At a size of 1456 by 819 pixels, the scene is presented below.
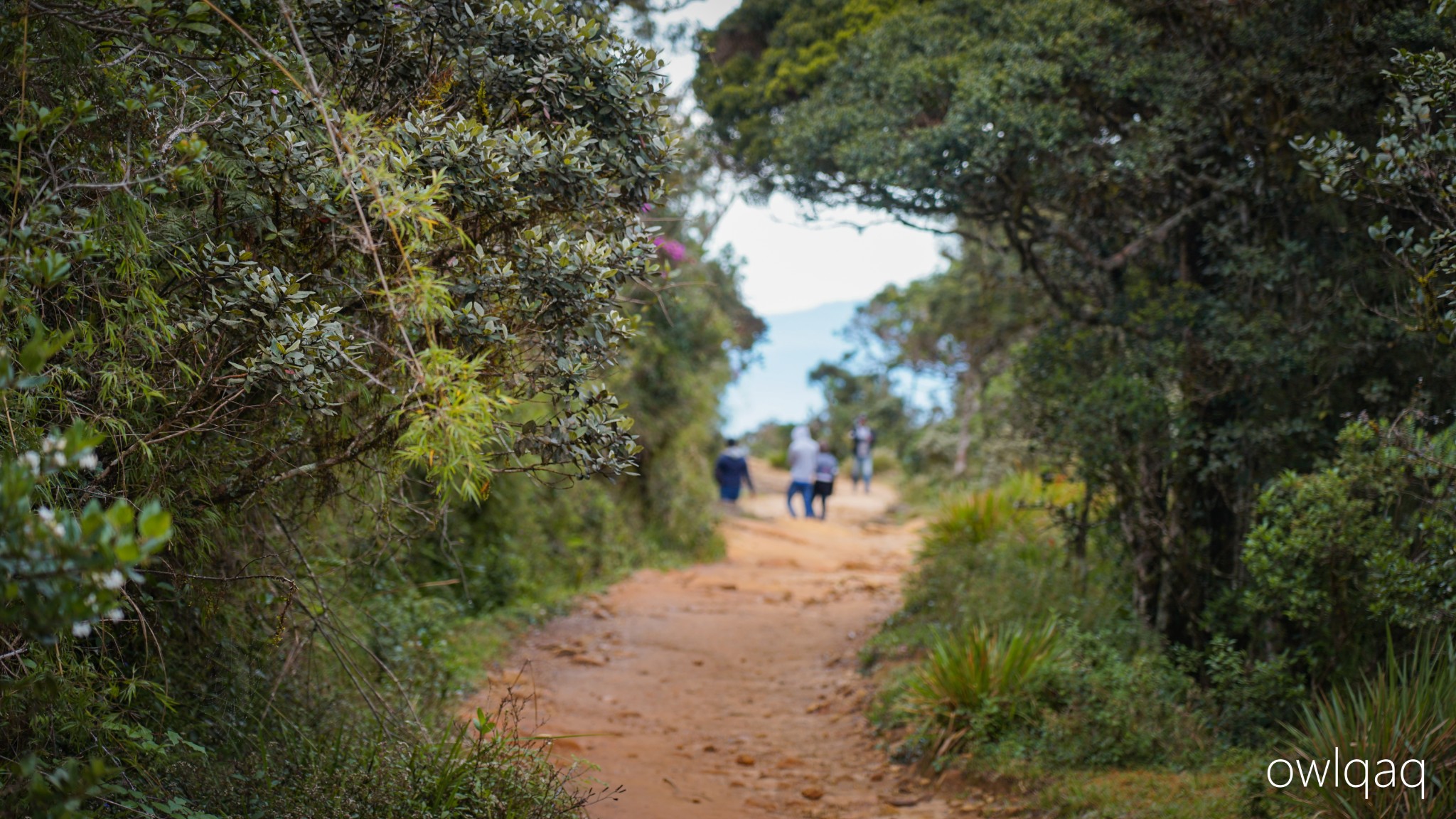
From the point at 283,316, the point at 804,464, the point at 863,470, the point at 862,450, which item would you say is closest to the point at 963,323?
the point at 804,464

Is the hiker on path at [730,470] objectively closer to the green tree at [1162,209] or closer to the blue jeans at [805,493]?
the blue jeans at [805,493]

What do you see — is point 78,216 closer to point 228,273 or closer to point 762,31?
point 228,273

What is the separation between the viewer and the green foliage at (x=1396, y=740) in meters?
3.96

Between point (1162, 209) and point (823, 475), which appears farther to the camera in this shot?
point (823, 475)

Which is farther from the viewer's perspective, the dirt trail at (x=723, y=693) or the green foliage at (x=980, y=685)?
the green foliage at (x=980, y=685)

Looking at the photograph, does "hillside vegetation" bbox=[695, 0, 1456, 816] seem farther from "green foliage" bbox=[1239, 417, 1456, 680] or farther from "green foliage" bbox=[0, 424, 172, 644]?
"green foliage" bbox=[0, 424, 172, 644]

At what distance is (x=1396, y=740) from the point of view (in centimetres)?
Answer: 412

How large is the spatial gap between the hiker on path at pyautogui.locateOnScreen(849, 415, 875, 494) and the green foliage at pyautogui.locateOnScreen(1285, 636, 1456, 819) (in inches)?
701

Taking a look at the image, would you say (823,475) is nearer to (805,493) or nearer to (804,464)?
(805,493)

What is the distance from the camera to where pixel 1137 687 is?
6.02m

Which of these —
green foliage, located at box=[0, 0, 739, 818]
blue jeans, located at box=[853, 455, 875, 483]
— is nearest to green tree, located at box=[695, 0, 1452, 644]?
green foliage, located at box=[0, 0, 739, 818]

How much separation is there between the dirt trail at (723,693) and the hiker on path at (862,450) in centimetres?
948

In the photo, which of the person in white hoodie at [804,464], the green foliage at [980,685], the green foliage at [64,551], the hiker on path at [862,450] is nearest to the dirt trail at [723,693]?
the green foliage at [980,685]

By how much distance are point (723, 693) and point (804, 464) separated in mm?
10257
